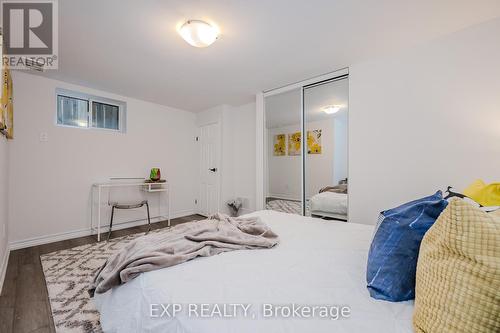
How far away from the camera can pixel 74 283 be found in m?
1.97

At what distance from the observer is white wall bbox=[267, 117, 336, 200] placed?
2.98 meters

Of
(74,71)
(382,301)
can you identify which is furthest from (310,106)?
(74,71)

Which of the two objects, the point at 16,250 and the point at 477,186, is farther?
the point at 16,250

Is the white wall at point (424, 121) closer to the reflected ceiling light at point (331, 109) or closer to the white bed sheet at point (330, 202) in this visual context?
the white bed sheet at point (330, 202)

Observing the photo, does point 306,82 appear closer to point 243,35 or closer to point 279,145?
point 279,145

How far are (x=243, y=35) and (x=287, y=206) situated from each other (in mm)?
2397

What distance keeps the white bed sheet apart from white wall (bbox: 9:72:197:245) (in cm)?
302

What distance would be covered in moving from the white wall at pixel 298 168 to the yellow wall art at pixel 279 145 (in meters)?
0.05

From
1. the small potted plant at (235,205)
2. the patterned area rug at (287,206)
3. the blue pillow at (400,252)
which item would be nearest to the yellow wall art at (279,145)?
the patterned area rug at (287,206)

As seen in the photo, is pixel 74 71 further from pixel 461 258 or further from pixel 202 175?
pixel 461 258

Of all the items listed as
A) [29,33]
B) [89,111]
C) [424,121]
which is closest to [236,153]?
[89,111]

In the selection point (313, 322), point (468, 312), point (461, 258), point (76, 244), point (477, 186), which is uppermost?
point (477, 186)

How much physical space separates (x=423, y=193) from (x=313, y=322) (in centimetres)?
218

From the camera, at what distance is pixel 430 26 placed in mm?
1962
